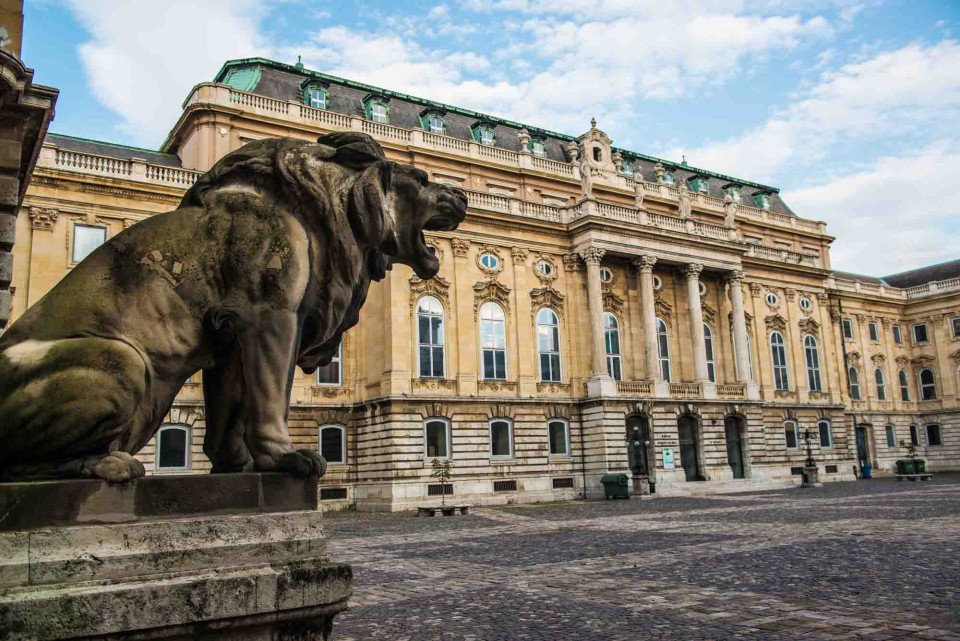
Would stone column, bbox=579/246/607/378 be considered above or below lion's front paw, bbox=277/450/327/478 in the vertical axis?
above

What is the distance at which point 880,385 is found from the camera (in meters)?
55.7

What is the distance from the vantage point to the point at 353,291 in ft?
11.8

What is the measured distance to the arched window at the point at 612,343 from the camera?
37250 millimetres

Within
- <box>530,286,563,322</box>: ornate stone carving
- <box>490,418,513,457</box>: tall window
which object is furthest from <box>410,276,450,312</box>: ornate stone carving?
<box>490,418,513,457</box>: tall window

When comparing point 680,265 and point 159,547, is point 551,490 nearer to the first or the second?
point 680,265

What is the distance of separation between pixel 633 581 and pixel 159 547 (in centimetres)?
768

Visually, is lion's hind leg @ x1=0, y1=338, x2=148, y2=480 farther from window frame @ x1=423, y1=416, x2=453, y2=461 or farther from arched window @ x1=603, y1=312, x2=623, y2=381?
arched window @ x1=603, y1=312, x2=623, y2=381

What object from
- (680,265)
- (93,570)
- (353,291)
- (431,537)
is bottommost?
(431,537)

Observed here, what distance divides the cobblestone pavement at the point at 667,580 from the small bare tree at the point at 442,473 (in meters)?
11.8

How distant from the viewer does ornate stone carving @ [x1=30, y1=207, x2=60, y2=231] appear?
2616cm

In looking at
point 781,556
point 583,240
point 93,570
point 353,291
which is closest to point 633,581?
point 781,556

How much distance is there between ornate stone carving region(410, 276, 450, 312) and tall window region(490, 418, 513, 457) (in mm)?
5536

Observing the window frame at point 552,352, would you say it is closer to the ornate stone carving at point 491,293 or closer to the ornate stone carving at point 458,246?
the ornate stone carving at point 491,293

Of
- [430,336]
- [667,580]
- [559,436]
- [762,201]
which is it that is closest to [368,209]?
[667,580]
